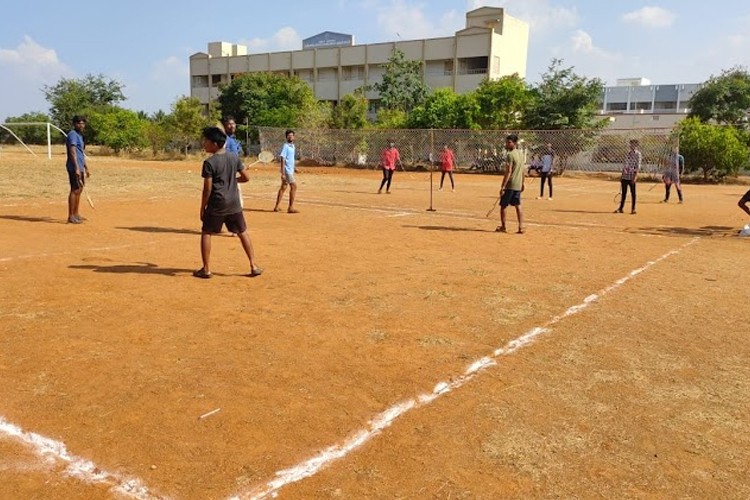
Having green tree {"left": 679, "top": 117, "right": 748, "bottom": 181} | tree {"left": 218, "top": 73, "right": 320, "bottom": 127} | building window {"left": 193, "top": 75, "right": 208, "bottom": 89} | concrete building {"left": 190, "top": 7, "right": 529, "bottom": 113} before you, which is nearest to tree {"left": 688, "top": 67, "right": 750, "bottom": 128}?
green tree {"left": 679, "top": 117, "right": 748, "bottom": 181}

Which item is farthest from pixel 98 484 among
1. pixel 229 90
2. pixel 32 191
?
pixel 229 90

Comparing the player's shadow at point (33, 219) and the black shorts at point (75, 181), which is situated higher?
the black shorts at point (75, 181)

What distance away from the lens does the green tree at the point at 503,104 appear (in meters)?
40.7

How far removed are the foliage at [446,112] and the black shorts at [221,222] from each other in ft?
117

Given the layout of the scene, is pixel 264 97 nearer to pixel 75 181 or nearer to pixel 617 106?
pixel 75 181

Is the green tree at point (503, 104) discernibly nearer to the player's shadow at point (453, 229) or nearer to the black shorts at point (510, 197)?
the player's shadow at point (453, 229)

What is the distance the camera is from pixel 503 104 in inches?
1615

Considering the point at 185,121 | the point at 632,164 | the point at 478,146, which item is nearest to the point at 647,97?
the point at 478,146

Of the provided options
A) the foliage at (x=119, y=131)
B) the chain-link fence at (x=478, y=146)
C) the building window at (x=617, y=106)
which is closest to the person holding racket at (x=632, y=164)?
the chain-link fence at (x=478, y=146)

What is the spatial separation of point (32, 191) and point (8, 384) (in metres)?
15.8

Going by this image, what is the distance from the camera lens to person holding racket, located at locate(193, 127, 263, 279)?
7.13 m

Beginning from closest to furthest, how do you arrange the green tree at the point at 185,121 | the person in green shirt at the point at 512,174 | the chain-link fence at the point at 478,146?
1. the person in green shirt at the point at 512,174
2. the chain-link fence at the point at 478,146
3. the green tree at the point at 185,121

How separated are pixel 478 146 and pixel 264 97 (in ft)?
90.7

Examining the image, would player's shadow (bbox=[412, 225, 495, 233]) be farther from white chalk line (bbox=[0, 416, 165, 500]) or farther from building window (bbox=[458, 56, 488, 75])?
building window (bbox=[458, 56, 488, 75])
